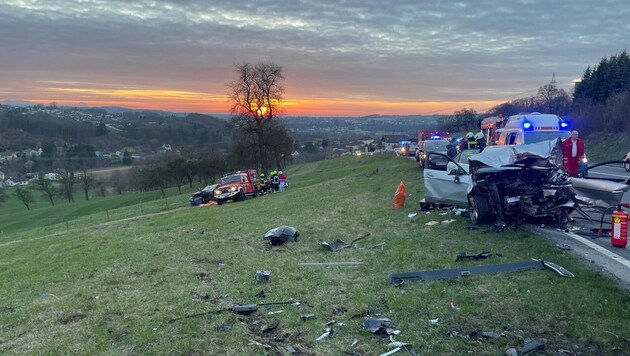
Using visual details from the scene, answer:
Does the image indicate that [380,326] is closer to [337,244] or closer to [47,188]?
[337,244]

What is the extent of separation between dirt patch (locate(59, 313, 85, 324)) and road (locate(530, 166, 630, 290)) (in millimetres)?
8020

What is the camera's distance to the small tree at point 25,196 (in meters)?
66.8

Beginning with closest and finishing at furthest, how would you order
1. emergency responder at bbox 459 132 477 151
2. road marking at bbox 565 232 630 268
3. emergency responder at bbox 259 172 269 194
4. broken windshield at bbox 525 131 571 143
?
road marking at bbox 565 232 630 268 → broken windshield at bbox 525 131 571 143 → emergency responder at bbox 459 132 477 151 → emergency responder at bbox 259 172 269 194

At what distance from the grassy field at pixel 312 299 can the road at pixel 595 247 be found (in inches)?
11.5

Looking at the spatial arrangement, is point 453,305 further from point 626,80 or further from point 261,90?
point 626,80

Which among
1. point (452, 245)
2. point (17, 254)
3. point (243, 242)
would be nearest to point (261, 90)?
point (17, 254)

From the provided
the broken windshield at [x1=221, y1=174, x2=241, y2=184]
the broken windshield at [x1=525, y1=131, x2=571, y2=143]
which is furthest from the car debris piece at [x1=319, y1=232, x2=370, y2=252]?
the broken windshield at [x1=221, y1=174, x2=241, y2=184]

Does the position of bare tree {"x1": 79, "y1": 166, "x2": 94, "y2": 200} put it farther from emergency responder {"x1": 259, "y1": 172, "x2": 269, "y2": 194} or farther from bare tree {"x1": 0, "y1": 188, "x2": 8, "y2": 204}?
emergency responder {"x1": 259, "y1": 172, "x2": 269, "y2": 194}

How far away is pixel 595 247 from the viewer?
321 inches

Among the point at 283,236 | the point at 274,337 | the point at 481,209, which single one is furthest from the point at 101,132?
the point at 274,337

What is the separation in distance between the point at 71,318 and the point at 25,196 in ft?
234

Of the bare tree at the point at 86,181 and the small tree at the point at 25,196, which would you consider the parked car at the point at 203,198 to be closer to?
the bare tree at the point at 86,181

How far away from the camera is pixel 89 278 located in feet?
32.4

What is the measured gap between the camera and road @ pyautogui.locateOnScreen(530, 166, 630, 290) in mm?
6764
